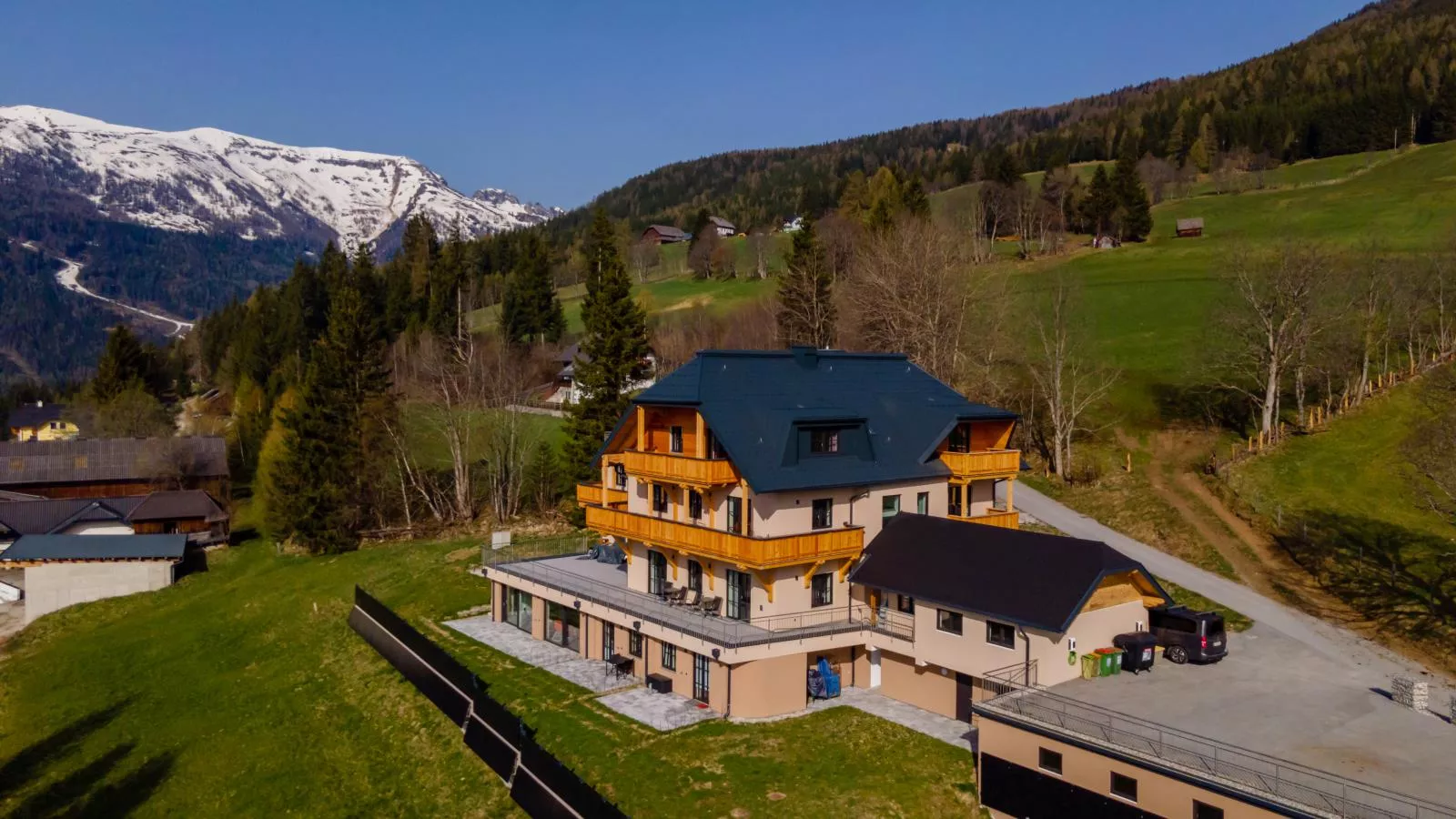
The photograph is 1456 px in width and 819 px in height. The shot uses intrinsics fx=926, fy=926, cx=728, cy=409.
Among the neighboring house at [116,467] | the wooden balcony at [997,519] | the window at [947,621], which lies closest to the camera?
the window at [947,621]

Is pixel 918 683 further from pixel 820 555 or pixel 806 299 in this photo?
pixel 806 299

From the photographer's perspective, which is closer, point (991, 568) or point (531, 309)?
point (991, 568)

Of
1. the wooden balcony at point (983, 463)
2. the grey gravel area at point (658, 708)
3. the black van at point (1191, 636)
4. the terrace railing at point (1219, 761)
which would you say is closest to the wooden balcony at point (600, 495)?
the grey gravel area at point (658, 708)

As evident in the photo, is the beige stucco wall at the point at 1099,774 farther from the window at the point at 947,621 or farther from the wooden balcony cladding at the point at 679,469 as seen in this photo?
the wooden balcony cladding at the point at 679,469

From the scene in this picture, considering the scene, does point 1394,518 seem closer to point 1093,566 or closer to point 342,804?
point 1093,566

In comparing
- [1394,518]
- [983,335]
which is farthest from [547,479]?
[1394,518]

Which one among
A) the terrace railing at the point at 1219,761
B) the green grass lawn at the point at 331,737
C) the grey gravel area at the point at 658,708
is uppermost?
the terrace railing at the point at 1219,761

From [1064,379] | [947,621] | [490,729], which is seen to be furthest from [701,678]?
[1064,379]
